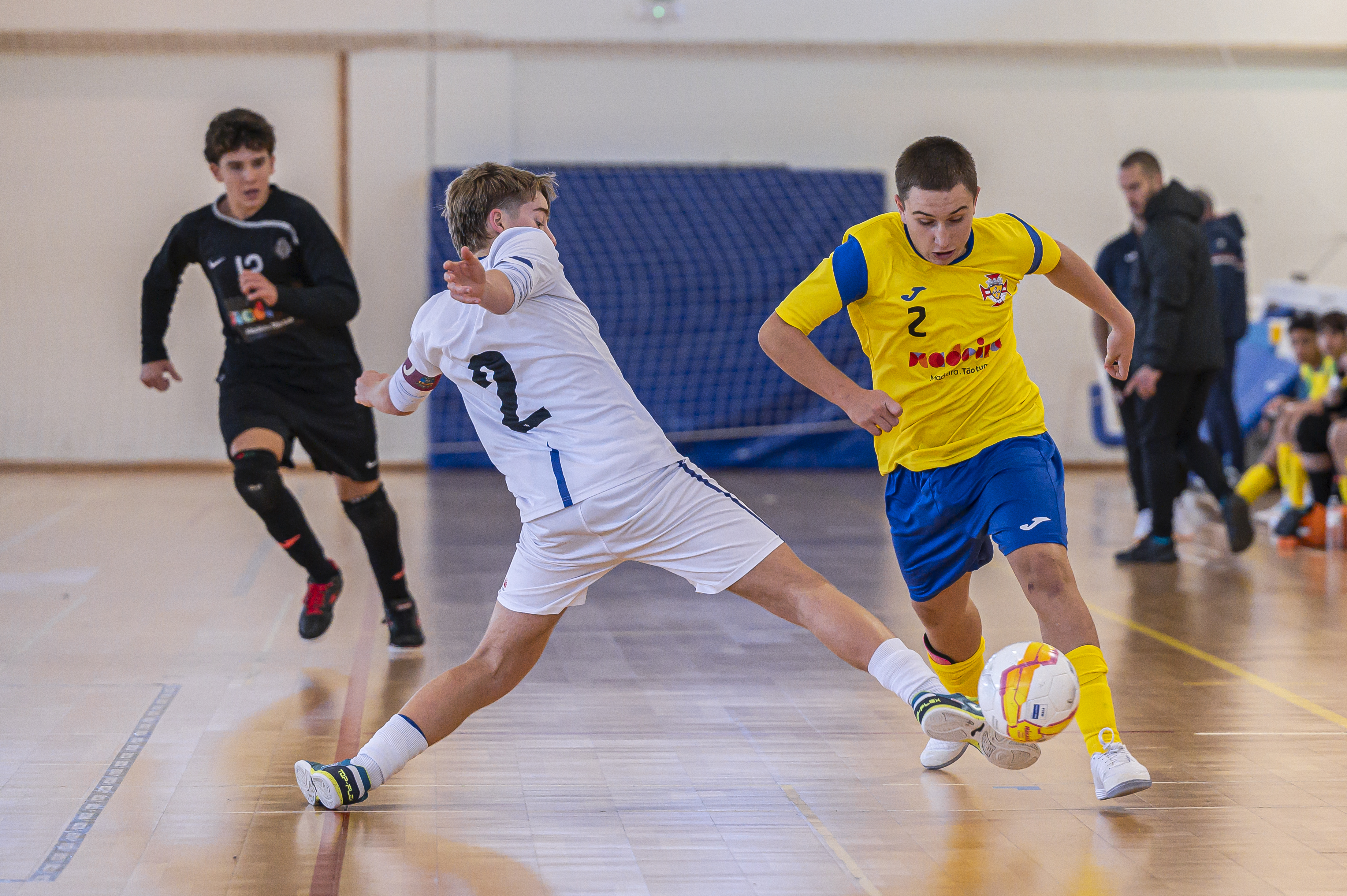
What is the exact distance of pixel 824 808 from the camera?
3.12 m

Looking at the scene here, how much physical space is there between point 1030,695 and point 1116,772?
1.38 ft

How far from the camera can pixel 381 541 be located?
15.8 feet

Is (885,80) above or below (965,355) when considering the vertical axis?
above

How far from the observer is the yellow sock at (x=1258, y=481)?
7.91 meters

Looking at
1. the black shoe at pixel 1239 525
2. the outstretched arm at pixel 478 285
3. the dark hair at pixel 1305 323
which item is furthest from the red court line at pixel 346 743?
the dark hair at pixel 1305 323

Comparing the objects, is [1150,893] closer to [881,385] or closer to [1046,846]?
[1046,846]

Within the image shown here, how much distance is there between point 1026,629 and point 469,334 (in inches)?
124

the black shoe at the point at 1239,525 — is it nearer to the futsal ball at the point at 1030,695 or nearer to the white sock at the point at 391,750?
the futsal ball at the point at 1030,695

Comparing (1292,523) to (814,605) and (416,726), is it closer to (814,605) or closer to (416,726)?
(814,605)

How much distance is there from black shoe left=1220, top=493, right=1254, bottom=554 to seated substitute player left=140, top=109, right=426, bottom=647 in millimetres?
4348

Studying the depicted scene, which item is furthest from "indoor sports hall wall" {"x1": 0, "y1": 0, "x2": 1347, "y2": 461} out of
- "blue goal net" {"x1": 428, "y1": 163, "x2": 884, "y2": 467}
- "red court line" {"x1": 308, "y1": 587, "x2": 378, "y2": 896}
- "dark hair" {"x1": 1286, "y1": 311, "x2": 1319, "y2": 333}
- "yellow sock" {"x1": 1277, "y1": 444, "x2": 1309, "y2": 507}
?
"red court line" {"x1": 308, "y1": 587, "x2": 378, "y2": 896}

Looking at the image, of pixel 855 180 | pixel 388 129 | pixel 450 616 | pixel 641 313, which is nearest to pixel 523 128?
pixel 388 129

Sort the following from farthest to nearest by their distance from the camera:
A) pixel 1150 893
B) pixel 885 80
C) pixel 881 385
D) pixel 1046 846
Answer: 1. pixel 885 80
2. pixel 881 385
3. pixel 1046 846
4. pixel 1150 893

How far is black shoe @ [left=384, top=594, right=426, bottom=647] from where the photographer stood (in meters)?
4.82
